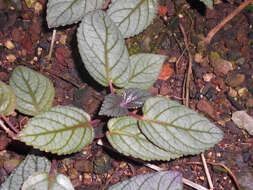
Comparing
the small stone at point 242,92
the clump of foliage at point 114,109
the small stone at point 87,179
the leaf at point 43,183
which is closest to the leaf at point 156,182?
the clump of foliage at point 114,109

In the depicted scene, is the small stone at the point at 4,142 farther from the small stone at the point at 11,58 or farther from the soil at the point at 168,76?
the small stone at the point at 11,58

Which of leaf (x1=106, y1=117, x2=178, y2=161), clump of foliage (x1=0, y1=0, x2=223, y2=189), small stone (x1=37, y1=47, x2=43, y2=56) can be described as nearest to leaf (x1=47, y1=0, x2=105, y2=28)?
clump of foliage (x1=0, y1=0, x2=223, y2=189)

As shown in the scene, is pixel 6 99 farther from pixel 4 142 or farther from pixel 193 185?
pixel 193 185

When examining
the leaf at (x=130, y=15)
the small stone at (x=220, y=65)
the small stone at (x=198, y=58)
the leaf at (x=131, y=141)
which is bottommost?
the leaf at (x=131, y=141)

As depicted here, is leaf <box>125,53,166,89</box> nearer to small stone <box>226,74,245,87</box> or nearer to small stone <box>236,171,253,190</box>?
small stone <box>226,74,245,87</box>

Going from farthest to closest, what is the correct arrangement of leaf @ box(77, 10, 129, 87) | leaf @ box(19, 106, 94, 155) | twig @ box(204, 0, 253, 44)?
twig @ box(204, 0, 253, 44) < leaf @ box(77, 10, 129, 87) < leaf @ box(19, 106, 94, 155)
